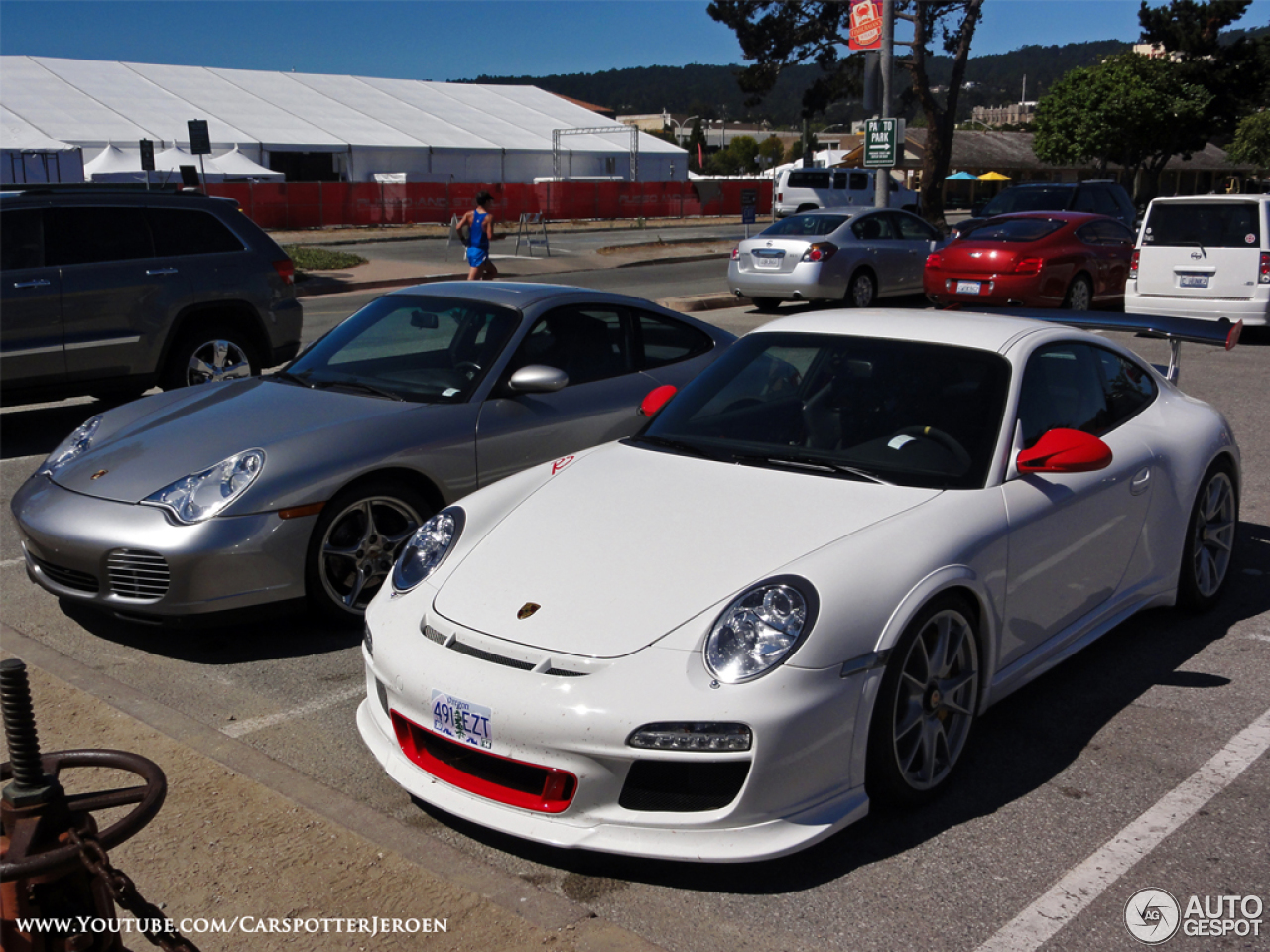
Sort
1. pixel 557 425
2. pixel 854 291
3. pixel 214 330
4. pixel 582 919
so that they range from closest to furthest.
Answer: pixel 582 919 → pixel 557 425 → pixel 214 330 → pixel 854 291

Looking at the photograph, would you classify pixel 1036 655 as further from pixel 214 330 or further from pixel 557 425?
pixel 214 330

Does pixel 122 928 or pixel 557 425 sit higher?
pixel 557 425

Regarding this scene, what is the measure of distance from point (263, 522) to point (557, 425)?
5.28ft

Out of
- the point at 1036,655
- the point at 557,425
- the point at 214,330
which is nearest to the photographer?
the point at 1036,655

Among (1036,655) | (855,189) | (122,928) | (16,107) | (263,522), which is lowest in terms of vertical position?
(122,928)

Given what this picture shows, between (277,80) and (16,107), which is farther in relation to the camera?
(277,80)

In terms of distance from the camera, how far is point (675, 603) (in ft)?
11.5

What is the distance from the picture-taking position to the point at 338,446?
5219 mm

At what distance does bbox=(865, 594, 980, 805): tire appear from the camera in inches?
138

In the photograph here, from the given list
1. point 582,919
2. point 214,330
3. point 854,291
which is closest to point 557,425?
point 582,919

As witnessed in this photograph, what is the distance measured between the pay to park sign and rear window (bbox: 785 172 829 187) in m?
13.3

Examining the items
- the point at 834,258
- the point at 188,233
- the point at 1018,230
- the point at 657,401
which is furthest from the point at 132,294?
the point at 1018,230

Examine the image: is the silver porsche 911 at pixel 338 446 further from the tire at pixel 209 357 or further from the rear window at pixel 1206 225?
the rear window at pixel 1206 225

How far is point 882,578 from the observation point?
3.54 metres
